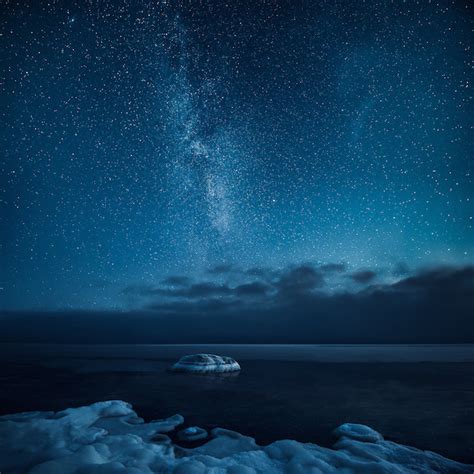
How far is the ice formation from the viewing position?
149 feet

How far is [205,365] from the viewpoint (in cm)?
4612

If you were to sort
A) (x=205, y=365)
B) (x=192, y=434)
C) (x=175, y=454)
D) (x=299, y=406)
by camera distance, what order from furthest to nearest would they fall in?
(x=205, y=365), (x=299, y=406), (x=192, y=434), (x=175, y=454)

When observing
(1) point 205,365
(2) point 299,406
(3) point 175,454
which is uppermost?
(3) point 175,454

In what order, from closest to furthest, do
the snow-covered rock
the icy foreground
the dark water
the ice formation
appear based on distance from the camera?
the icy foreground → the snow-covered rock → the dark water → the ice formation

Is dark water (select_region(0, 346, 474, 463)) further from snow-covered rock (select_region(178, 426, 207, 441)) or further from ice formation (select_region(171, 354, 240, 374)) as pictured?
ice formation (select_region(171, 354, 240, 374))

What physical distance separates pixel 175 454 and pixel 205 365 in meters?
35.9

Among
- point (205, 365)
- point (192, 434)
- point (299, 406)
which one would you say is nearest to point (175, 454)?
point (192, 434)

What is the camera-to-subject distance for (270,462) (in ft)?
37.0

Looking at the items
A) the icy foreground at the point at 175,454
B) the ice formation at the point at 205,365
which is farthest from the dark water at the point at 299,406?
the ice formation at the point at 205,365

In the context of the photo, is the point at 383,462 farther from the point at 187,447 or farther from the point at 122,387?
the point at 122,387

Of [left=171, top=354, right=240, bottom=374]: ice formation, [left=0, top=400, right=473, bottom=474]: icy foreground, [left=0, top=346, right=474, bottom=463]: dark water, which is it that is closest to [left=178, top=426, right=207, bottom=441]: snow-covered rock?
[left=0, top=400, right=473, bottom=474]: icy foreground

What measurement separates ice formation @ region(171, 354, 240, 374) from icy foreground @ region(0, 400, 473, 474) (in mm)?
31572

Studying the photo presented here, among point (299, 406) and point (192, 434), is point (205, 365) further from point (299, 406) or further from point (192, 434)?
point (192, 434)

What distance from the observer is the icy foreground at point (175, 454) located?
10.3 m
